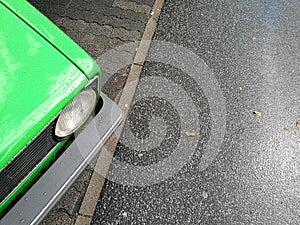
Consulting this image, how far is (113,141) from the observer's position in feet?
9.50

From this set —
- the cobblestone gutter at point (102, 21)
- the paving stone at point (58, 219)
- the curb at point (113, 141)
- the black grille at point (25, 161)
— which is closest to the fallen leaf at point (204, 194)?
the curb at point (113, 141)

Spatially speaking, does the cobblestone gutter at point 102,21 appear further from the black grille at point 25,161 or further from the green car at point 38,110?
the black grille at point 25,161

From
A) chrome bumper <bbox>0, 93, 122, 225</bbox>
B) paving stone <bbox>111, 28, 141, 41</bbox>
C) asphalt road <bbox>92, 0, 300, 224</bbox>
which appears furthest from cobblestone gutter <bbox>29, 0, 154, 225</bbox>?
chrome bumper <bbox>0, 93, 122, 225</bbox>

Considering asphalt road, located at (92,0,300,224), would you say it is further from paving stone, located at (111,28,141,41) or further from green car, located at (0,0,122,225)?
green car, located at (0,0,122,225)

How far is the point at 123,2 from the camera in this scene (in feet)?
12.3

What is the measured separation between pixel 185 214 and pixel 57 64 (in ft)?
4.95

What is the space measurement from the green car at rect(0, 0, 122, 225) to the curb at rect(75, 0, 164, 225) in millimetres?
675

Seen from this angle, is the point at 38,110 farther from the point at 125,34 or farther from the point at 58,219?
the point at 125,34

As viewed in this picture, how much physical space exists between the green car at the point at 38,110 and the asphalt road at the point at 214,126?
79 centimetres

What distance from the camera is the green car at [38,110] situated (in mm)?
1600

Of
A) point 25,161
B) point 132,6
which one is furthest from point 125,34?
point 25,161

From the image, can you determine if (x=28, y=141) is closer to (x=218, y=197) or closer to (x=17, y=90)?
(x=17, y=90)

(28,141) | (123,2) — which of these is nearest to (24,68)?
(28,141)

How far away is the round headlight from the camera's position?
1.80 m
